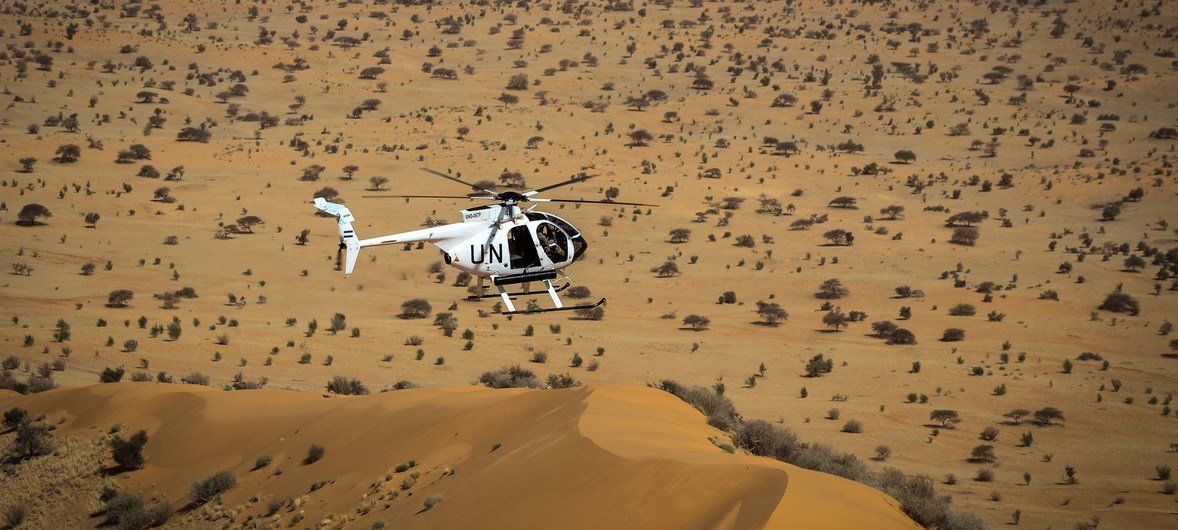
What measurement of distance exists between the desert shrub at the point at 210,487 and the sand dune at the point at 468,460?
0.23 metres

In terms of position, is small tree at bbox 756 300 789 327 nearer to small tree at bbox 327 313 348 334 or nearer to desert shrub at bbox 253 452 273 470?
small tree at bbox 327 313 348 334

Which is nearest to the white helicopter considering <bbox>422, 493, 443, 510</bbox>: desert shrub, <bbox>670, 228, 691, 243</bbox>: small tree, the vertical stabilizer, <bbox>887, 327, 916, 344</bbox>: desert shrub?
the vertical stabilizer

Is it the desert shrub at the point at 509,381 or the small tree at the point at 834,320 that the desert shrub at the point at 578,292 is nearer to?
the small tree at the point at 834,320

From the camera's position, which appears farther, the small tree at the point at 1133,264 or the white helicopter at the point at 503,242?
the small tree at the point at 1133,264

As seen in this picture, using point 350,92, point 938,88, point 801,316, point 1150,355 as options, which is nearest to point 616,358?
point 801,316

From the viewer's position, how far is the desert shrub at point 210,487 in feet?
72.1

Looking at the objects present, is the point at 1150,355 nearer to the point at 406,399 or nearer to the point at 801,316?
the point at 801,316

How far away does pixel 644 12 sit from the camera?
110 metres

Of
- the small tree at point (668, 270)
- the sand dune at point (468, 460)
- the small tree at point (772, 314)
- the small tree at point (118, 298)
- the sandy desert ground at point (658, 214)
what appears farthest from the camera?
the small tree at point (668, 270)

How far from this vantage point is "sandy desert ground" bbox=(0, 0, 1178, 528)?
3167 centimetres

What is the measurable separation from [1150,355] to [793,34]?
68.0 meters

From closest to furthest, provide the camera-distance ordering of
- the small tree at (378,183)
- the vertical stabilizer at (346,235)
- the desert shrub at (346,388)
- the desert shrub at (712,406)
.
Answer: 1. the desert shrub at (712,406)
2. the vertical stabilizer at (346,235)
3. the desert shrub at (346,388)
4. the small tree at (378,183)

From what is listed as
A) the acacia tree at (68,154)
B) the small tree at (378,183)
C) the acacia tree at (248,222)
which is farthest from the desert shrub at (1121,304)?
the acacia tree at (68,154)

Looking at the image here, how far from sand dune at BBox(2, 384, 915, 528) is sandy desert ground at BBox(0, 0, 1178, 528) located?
233 mm
